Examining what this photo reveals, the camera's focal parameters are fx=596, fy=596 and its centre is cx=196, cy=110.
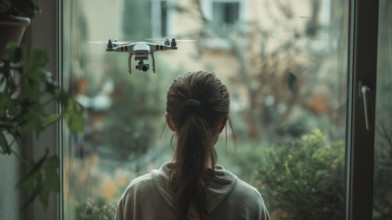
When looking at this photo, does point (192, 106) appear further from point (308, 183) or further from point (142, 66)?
point (308, 183)

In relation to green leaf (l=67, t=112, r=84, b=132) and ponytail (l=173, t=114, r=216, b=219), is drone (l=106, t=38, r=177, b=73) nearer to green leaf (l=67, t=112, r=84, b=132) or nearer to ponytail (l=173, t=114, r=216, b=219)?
ponytail (l=173, t=114, r=216, b=219)

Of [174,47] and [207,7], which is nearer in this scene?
[174,47]

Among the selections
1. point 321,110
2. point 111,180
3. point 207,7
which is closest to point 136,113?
point 111,180

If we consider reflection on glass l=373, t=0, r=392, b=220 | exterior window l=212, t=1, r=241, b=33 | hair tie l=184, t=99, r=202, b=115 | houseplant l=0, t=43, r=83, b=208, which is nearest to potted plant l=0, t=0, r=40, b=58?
houseplant l=0, t=43, r=83, b=208

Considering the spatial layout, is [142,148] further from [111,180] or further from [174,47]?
[174,47]

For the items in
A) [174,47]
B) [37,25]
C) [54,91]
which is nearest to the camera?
[54,91]

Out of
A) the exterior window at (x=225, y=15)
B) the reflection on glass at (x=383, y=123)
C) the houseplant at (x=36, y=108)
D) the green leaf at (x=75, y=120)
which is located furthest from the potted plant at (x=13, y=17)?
the reflection on glass at (x=383, y=123)
